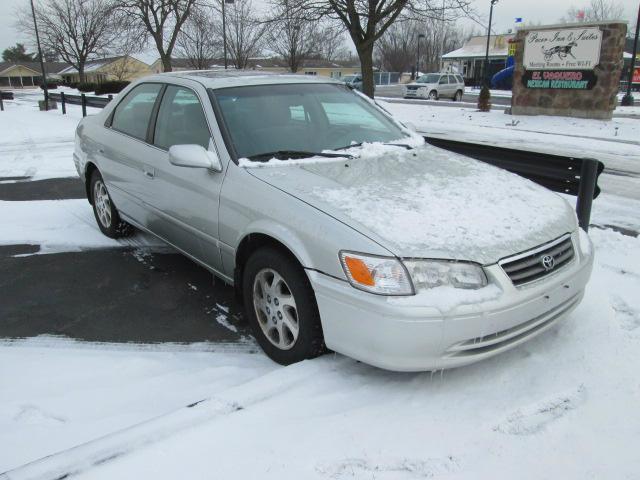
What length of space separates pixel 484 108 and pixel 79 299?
61.3 ft

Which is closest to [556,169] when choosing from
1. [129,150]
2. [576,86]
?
[129,150]

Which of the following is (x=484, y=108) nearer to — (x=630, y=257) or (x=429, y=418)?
(x=630, y=257)

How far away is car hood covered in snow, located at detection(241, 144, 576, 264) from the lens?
2.63 metres

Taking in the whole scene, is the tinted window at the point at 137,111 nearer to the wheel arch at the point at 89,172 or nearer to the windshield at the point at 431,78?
the wheel arch at the point at 89,172

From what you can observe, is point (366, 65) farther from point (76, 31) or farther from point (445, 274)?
point (76, 31)

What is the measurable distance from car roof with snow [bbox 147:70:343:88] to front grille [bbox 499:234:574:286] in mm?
2269

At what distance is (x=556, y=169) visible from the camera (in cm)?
502

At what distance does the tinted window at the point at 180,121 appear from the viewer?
12.4ft

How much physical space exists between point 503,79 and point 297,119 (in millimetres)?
41631

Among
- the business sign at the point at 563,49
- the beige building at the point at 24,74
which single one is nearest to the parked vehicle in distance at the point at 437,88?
the business sign at the point at 563,49

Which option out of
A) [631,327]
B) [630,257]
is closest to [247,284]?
[631,327]

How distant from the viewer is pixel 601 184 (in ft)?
25.8

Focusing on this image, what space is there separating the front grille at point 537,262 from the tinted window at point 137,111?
3.06m

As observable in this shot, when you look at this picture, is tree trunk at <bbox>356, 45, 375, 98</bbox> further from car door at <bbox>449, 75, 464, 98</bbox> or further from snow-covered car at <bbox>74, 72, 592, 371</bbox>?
car door at <bbox>449, 75, 464, 98</bbox>
